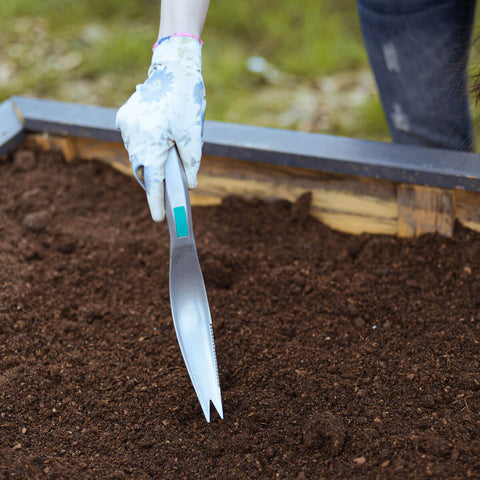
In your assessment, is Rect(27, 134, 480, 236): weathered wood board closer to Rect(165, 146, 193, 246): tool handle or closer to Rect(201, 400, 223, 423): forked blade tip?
Rect(165, 146, 193, 246): tool handle

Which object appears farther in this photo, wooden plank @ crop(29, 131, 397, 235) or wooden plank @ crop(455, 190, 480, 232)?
wooden plank @ crop(29, 131, 397, 235)

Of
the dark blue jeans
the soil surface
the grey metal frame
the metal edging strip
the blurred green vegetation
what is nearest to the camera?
the soil surface

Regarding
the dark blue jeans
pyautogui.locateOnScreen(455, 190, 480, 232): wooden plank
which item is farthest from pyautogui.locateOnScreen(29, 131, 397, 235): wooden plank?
the dark blue jeans

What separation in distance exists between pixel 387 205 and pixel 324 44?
5.82 ft

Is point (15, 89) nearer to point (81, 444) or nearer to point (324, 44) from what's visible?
point (324, 44)

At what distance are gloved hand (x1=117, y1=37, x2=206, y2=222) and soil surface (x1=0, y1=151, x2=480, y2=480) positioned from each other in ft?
1.32

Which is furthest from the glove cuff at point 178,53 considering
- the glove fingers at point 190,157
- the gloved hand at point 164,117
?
the glove fingers at point 190,157

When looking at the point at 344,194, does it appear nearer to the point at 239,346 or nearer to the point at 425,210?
the point at 425,210

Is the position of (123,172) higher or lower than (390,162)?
lower

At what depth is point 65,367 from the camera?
138 centimetres

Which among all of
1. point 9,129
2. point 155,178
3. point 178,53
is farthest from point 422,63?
point 9,129

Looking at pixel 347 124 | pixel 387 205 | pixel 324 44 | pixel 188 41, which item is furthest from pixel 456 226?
pixel 324 44

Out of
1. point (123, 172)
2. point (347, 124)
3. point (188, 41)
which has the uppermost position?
point (188, 41)

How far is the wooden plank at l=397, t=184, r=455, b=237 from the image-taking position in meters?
1.57
